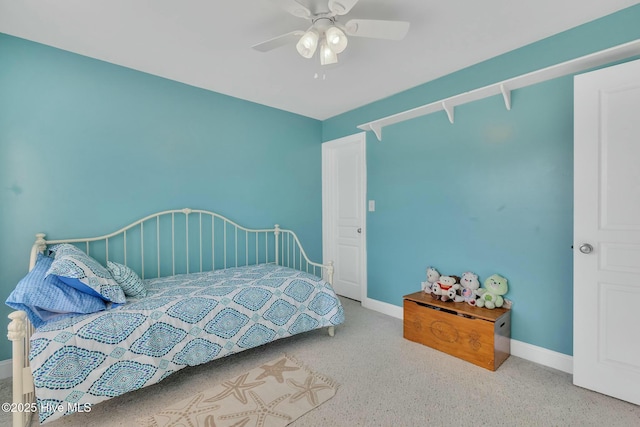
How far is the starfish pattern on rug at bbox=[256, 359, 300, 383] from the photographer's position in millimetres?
1976

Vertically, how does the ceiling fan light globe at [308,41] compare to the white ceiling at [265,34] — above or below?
below

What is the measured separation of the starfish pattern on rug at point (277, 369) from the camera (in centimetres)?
198

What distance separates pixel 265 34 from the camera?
2023 mm

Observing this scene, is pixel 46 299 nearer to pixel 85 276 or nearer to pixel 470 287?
pixel 85 276

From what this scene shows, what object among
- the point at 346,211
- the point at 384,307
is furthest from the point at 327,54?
the point at 384,307

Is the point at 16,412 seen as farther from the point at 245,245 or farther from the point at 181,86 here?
the point at 181,86

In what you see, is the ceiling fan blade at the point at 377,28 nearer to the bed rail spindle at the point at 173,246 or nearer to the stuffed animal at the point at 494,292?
the stuffed animal at the point at 494,292

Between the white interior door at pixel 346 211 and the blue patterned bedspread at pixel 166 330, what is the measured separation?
1.16 m

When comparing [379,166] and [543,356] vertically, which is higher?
[379,166]

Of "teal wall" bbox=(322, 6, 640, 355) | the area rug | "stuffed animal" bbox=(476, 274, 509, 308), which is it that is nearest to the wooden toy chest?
"stuffed animal" bbox=(476, 274, 509, 308)

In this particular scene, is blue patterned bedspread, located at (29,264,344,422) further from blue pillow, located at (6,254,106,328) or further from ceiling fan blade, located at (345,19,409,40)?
ceiling fan blade, located at (345,19,409,40)

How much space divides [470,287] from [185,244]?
2.61 m

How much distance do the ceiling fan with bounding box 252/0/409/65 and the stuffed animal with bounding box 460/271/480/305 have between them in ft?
6.25

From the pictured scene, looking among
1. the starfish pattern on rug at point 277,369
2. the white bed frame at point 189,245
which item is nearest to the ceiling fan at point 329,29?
the white bed frame at point 189,245
